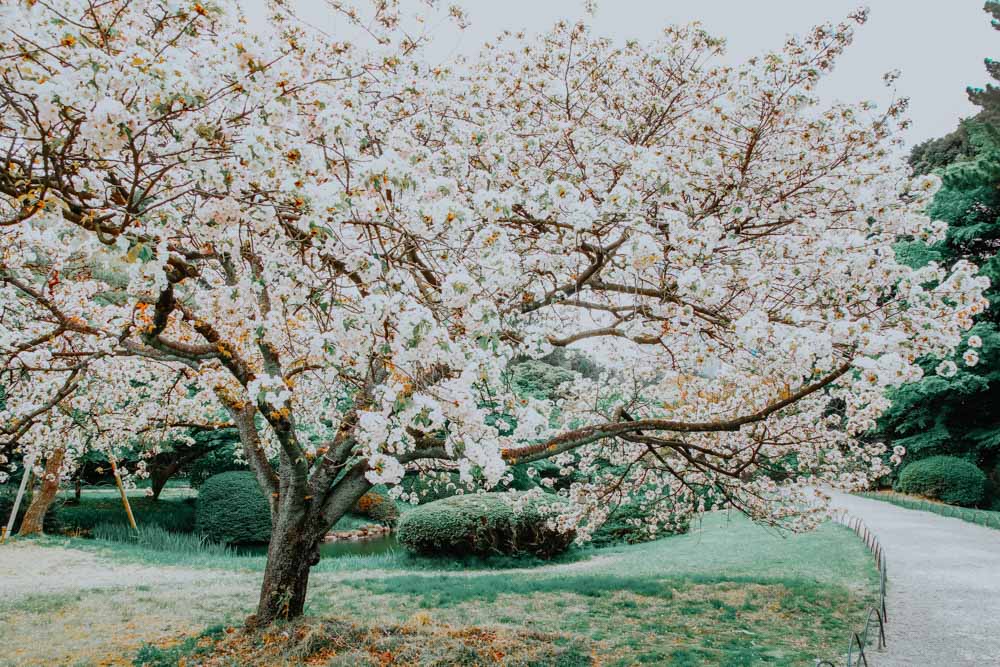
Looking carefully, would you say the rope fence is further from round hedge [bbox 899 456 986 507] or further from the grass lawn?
round hedge [bbox 899 456 986 507]

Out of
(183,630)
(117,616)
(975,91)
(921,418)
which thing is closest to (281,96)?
(183,630)

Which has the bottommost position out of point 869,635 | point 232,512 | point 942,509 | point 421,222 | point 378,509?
point 869,635

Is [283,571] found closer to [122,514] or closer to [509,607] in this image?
[509,607]

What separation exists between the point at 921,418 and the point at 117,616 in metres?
27.7

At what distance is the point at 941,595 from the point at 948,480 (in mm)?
15377

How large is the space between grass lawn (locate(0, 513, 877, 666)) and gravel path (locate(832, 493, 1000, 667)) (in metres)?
0.54

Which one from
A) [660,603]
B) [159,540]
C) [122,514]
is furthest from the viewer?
[122,514]

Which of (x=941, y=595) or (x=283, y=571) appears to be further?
(x=941, y=595)

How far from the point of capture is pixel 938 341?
4047 mm

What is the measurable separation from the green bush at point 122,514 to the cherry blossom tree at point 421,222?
9.35 m

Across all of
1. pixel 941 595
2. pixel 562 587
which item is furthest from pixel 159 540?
pixel 941 595

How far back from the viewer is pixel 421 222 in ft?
12.7

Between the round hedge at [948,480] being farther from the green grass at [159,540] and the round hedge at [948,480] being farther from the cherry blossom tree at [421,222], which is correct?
the green grass at [159,540]

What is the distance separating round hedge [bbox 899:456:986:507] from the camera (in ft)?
70.5
